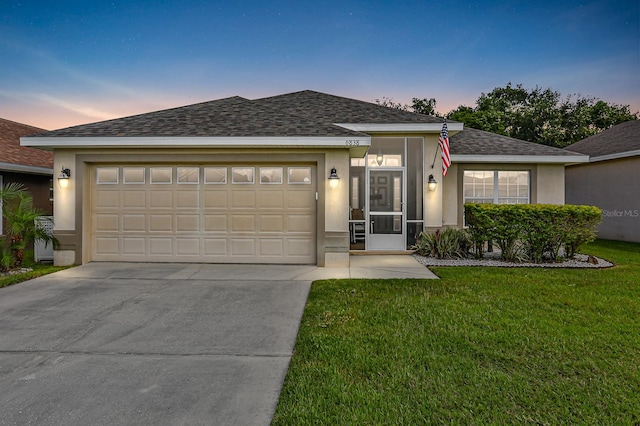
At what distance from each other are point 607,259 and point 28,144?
1502 cm

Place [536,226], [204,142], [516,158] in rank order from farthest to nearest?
[516,158]
[536,226]
[204,142]

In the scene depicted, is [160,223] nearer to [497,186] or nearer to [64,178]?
[64,178]

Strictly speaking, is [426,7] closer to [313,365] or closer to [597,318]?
[597,318]

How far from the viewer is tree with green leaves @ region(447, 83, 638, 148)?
25.9 metres

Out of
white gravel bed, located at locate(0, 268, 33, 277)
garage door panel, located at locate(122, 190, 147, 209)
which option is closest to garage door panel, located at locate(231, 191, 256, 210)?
A: garage door panel, located at locate(122, 190, 147, 209)

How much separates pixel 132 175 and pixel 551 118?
100 feet

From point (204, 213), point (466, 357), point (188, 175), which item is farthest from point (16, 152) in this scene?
point (466, 357)

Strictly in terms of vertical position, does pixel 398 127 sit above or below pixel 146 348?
above

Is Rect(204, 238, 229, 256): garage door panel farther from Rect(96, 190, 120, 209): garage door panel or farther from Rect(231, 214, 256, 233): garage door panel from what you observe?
Rect(96, 190, 120, 209): garage door panel

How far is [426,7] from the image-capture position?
13.5 m

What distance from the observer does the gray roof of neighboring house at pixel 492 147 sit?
10.6 metres

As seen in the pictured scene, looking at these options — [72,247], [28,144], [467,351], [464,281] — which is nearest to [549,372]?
[467,351]

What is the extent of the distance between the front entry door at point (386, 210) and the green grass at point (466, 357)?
13.4 feet

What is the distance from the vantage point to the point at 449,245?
8.87m
